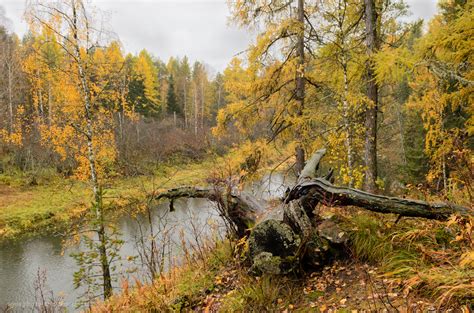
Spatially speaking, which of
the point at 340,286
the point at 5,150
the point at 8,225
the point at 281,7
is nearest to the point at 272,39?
the point at 281,7

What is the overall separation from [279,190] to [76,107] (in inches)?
275

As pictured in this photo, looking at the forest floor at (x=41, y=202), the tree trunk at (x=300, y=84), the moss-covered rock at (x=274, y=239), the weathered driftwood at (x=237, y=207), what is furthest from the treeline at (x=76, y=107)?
the moss-covered rock at (x=274, y=239)

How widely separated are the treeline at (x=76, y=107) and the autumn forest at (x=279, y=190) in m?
0.22

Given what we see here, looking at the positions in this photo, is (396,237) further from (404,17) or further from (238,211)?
(404,17)

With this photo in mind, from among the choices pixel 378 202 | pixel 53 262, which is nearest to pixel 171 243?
pixel 378 202

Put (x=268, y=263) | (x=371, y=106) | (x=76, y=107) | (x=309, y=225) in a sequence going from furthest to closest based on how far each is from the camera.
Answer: (x=76, y=107)
(x=371, y=106)
(x=268, y=263)
(x=309, y=225)

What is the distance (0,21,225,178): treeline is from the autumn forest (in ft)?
0.71

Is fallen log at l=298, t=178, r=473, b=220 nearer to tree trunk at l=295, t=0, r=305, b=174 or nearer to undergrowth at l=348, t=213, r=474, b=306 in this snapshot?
undergrowth at l=348, t=213, r=474, b=306

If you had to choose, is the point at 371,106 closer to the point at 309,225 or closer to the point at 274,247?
the point at 309,225

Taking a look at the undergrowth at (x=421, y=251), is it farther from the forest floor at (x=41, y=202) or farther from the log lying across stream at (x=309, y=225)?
the forest floor at (x=41, y=202)

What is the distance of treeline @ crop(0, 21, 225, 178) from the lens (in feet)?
29.8

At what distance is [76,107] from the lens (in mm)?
8188

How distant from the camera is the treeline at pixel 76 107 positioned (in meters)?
9.07

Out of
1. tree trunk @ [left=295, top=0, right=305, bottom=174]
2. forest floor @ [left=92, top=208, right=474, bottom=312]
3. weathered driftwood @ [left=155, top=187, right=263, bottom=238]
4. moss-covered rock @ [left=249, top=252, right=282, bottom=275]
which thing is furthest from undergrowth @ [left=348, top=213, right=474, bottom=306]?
tree trunk @ [left=295, top=0, right=305, bottom=174]
